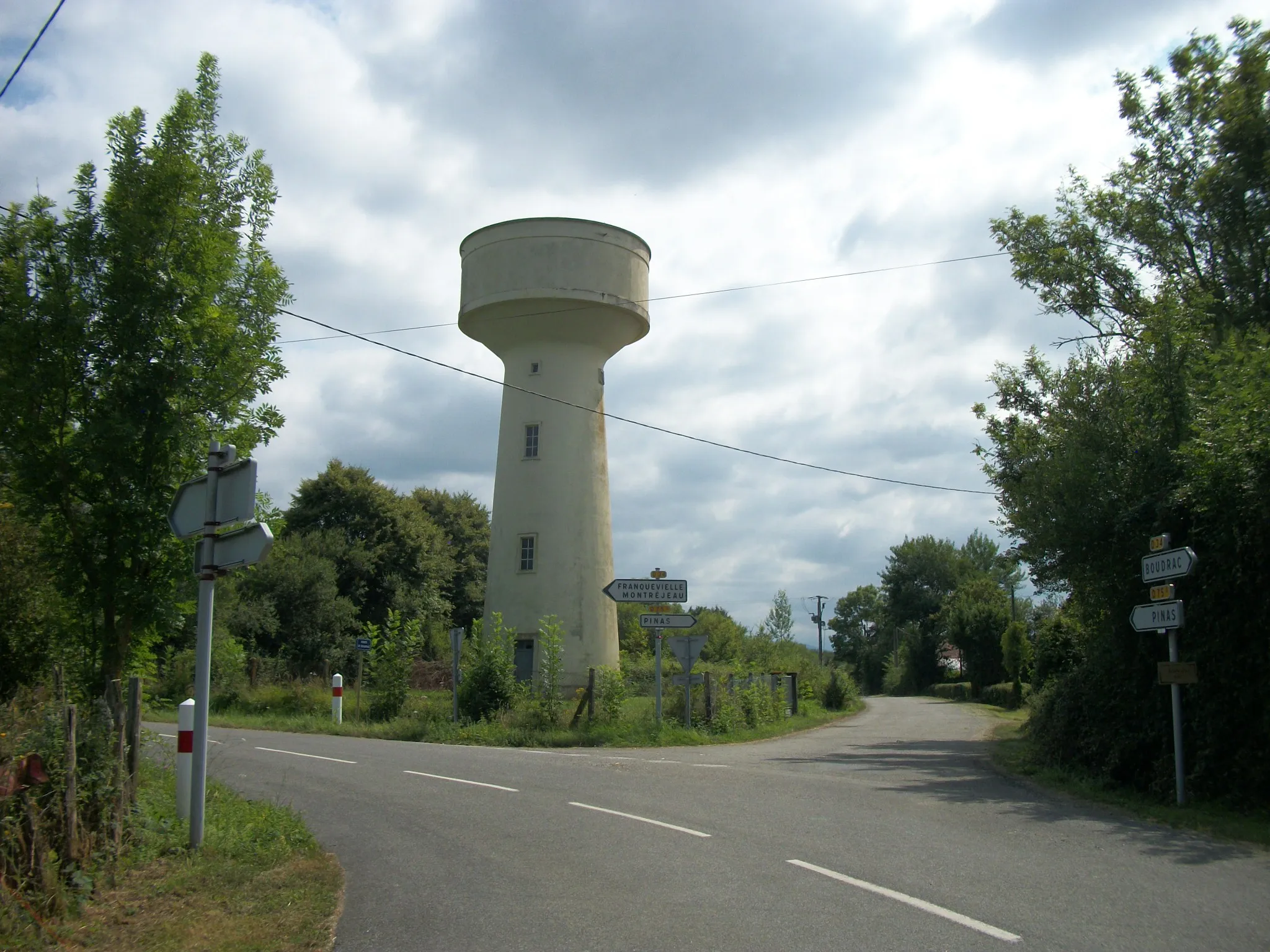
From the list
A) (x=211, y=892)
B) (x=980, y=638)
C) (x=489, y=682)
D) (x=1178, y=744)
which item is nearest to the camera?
(x=211, y=892)

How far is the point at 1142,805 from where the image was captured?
39.5ft

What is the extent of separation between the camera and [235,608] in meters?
35.1

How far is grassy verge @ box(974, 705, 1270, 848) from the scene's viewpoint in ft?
33.6

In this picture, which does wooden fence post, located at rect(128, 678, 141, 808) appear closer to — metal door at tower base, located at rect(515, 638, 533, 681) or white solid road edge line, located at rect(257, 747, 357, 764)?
white solid road edge line, located at rect(257, 747, 357, 764)

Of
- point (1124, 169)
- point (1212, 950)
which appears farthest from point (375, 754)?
point (1124, 169)

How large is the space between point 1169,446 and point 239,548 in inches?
500

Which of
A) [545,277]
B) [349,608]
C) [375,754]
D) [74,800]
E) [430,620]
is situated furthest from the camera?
[430,620]

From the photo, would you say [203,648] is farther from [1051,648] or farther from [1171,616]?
[1051,648]

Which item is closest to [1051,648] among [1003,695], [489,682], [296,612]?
[489,682]

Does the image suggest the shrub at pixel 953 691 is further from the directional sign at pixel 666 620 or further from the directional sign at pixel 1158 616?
the directional sign at pixel 1158 616

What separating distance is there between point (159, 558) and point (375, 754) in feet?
30.4

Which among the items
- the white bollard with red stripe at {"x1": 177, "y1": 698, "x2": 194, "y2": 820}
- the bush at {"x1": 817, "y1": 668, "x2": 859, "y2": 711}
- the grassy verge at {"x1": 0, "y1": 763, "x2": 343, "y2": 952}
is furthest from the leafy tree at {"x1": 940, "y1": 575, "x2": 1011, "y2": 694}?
the white bollard with red stripe at {"x1": 177, "y1": 698, "x2": 194, "y2": 820}

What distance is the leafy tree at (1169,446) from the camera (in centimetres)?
1195

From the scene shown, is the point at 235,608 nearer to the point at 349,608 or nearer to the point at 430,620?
the point at 349,608
